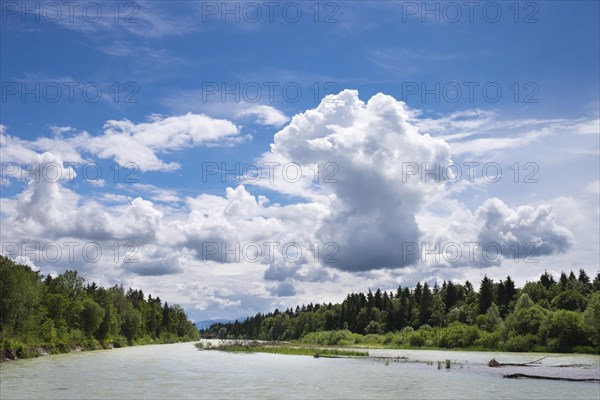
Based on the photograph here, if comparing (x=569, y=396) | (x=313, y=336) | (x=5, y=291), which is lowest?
(x=313, y=336)

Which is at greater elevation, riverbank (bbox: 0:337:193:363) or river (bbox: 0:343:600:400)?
river (bbox: 0:343:600:400)

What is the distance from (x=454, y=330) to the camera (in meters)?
133

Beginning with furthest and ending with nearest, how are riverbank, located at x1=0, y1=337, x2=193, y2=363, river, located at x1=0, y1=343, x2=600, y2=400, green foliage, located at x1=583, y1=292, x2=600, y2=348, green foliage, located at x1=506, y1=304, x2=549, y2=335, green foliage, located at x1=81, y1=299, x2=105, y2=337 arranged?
green foliage, located at x1=81, y1=299, x2=105, y2=337 → green foliage, located at x1=506, y1=304, x2=549, y2=335 → green foliage, located at x1=583, y1=292, x2=600, y2=348 → riverbank, located at x1=0, y1=337, x2=193, y2=363 → river, located at x1=0, y1=343, x2=600, y2=400

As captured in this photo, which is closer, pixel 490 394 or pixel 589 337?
pixel 490 394

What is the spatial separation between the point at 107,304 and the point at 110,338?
1094cm

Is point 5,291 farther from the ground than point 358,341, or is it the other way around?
point 5,291

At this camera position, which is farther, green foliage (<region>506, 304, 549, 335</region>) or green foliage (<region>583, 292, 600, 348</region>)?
green foliage (<region>506, 304, 549, 335</region>)

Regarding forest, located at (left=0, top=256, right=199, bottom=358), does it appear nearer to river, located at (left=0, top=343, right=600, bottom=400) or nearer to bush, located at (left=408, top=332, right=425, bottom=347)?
river, located at (left=0, top=343, right=600, bottom=400)

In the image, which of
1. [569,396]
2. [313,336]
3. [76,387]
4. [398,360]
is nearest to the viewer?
[569,396]

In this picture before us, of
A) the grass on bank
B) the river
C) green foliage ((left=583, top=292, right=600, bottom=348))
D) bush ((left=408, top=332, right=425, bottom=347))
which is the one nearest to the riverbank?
the river

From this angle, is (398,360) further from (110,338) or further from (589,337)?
(110,338)

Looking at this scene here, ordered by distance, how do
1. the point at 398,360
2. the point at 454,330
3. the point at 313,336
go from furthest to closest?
the point at 313,336 < the point at 454,330 < the point at 398,360

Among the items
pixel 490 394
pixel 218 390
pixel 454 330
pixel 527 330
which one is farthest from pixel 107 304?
pixel 490 394

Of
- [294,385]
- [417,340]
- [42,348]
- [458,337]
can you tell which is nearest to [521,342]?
[458,337]
